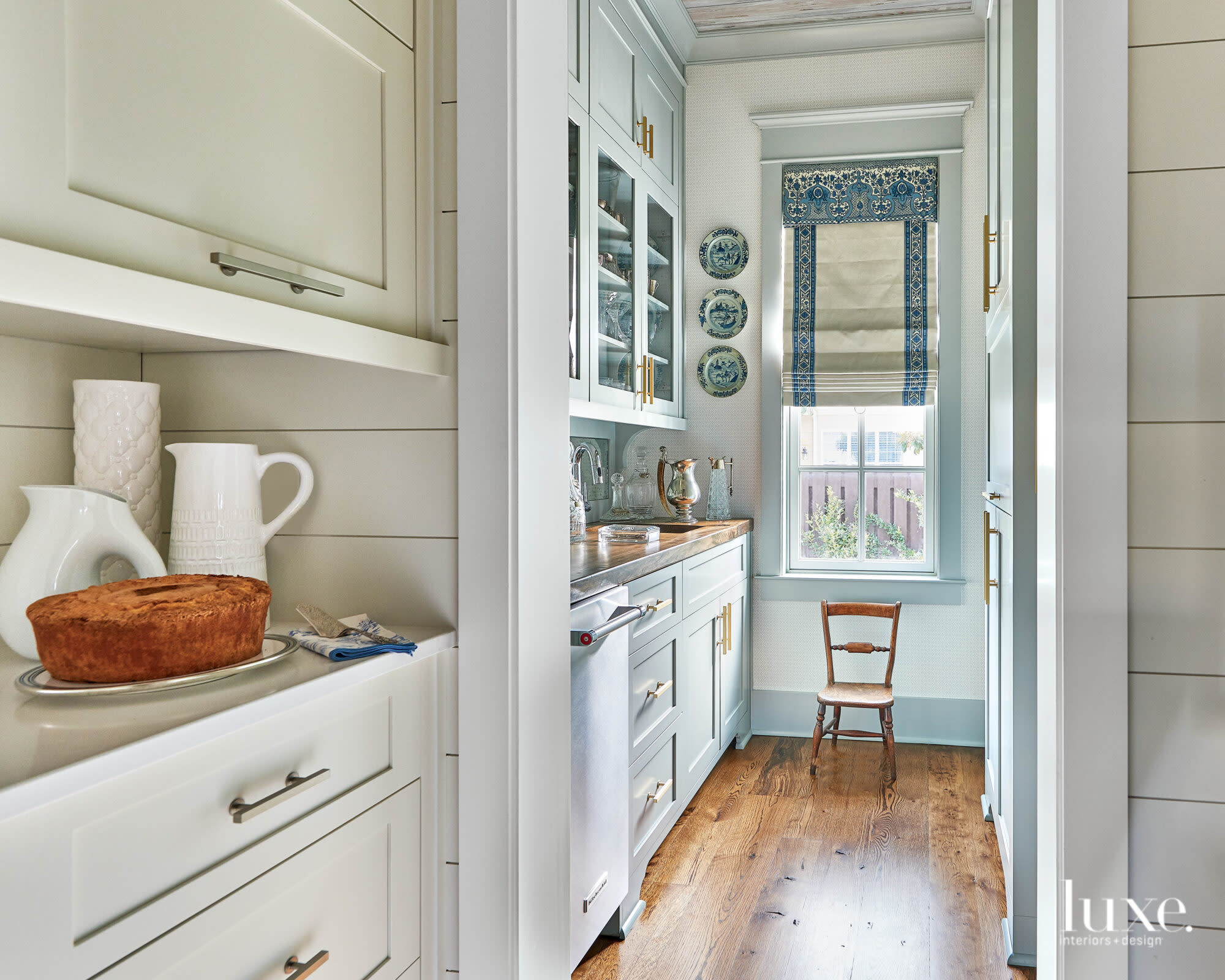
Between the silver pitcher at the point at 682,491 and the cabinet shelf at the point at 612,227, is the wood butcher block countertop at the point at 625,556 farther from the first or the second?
the cabinet shelf at the point at 612,227

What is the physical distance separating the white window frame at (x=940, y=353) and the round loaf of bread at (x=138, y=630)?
3.25 meters

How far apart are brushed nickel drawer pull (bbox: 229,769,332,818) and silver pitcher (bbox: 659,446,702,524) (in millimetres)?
2776

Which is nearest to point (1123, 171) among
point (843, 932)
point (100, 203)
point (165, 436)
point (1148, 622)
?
point (1148, 622)

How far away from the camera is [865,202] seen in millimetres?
3889

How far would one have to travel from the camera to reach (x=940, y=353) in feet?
12.6

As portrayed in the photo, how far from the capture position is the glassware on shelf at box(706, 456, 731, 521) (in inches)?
155

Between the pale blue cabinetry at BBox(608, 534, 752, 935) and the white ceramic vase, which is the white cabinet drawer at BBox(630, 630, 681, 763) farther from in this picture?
the white ceramic vase

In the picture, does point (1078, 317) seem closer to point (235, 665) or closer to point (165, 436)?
point (235, 665)

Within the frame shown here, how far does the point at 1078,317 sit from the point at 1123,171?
17cm

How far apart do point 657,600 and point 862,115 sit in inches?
96.2

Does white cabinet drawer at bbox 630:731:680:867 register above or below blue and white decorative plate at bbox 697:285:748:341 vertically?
below

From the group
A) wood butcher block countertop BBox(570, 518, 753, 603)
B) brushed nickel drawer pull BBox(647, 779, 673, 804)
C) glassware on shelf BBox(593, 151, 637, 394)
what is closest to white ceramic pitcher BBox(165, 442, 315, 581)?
wood butcher block countertop BBox(570, 518, 753, 603)

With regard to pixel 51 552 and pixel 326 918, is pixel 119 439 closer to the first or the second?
pixel 51 552

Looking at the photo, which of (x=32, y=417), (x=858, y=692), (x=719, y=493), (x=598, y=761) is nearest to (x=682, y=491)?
(x=719, y=493)
